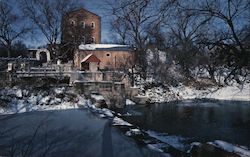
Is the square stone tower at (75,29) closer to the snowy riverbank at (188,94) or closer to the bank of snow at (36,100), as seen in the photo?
the snowy riverbank at (188,94)

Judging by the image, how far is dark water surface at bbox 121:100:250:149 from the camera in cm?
1524

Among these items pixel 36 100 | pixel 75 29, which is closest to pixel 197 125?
pixel 36 100

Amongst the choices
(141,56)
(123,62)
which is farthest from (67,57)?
(141,56)

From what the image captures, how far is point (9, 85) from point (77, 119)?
9.72 metres

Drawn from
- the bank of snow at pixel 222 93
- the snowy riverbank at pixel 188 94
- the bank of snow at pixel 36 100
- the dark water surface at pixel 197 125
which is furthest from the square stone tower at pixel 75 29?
the dark water surface at pixel 197 125

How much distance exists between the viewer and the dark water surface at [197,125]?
50.0ft

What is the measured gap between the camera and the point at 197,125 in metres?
18.7

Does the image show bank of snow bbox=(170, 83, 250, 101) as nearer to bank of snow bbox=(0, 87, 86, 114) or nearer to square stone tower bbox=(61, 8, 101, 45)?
bank of snow bbox=(0, 87, 86, 114)

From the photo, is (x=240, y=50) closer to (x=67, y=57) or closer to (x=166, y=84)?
(x=166, y=84)

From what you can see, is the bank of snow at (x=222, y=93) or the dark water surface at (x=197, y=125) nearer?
the dark water surface at (x=197, y=125)

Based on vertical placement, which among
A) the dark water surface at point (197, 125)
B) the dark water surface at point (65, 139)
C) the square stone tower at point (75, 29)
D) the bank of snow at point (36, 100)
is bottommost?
the dark water surface at point (197, 125)

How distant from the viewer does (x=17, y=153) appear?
10.2 m

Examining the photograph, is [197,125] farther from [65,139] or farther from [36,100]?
[36,100]

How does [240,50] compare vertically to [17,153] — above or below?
above
